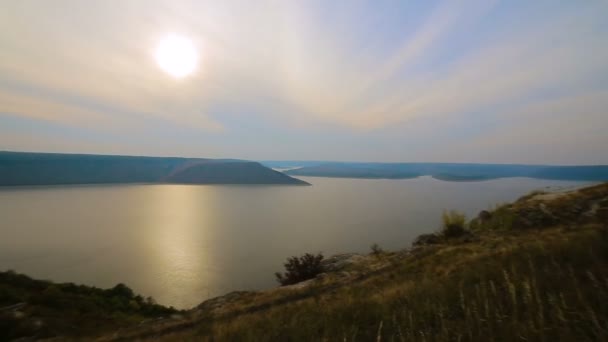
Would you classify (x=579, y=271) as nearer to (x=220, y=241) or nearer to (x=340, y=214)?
(x=220, y=241)

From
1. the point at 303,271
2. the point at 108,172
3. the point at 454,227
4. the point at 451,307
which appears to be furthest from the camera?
the point at 108,172

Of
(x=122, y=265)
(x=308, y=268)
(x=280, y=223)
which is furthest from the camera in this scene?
(x=280, y=223)

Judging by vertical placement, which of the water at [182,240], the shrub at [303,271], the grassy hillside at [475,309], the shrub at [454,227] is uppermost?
the grassy hillside at [475,309]

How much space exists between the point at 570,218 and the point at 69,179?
406ft

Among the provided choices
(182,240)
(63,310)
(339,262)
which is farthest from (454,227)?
(182,240)

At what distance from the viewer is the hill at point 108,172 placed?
89.8 m

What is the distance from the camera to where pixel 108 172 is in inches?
4144

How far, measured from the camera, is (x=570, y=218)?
27.7 feet

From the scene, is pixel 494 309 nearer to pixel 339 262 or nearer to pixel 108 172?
pixel 339 262

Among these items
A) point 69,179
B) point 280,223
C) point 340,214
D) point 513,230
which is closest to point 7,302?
point 513,230

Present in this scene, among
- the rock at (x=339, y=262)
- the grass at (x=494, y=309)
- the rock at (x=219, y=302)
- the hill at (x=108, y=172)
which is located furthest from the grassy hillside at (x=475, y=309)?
the hill at (x=108, y=172)

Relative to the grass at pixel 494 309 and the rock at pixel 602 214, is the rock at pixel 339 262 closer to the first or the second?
the grass at pixel 494 309

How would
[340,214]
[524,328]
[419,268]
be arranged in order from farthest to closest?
[340,214], [419,268], [524,328]

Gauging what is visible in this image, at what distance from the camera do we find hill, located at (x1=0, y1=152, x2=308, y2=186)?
295 feet
